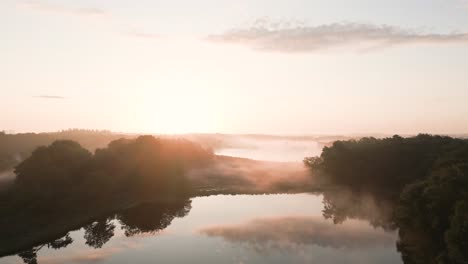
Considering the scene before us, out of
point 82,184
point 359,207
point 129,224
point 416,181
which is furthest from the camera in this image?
point 359,207

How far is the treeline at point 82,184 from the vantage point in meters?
83.3

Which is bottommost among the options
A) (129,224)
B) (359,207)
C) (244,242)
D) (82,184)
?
(244,242)

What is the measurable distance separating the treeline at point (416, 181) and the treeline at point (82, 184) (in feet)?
170

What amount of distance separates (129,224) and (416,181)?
59548mm

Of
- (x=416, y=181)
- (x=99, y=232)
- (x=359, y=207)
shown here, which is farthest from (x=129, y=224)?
(x=416, y=181)

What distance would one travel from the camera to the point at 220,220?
94.9 metres

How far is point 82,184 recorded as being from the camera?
101 metres

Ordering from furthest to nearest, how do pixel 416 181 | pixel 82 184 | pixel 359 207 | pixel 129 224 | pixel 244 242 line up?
Answer: pixel 359 207 → pixel 82 184 → pixel 129 224 → pixel 416 181 → pixel 244 242

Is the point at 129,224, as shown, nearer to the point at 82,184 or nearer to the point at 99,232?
the point at 99,232

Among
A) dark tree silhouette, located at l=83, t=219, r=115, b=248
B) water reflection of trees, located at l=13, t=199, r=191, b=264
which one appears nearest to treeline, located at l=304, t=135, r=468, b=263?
water reflection of trees, located at l=13, t=199, r=191, b=264

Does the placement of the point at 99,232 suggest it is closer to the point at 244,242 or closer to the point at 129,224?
the point at 129,224

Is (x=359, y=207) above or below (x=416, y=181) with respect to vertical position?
below

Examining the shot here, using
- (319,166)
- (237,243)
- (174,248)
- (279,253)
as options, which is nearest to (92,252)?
(174,248)

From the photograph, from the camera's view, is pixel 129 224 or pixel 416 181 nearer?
pixel 416 181
